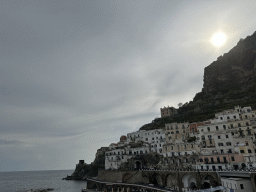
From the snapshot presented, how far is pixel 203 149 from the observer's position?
5359 cm

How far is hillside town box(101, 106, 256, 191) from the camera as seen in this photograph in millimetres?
44344

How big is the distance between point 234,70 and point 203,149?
102412mm

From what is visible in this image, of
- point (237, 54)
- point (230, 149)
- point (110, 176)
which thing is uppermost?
point (237, 54)

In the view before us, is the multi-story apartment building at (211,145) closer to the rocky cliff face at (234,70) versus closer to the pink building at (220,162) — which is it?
the pink building at (220,162)

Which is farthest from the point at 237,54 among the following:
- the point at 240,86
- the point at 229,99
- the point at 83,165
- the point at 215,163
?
the point at 83,165

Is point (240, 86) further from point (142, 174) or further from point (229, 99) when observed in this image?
point (142, 174)

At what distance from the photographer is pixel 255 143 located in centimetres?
4544

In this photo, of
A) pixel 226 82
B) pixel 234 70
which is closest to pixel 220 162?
pixel 226 82

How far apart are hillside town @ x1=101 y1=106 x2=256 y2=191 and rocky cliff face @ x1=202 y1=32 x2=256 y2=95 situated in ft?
234

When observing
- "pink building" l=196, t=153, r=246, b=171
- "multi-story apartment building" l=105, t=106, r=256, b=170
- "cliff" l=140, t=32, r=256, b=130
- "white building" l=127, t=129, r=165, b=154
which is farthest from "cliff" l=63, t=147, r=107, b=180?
"pink building" l=196, t=153, r=246, b=171

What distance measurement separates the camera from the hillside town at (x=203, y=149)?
44344 millimetres

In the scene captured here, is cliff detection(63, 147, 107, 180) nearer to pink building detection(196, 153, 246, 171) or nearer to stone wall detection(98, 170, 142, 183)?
stone wall detection(98, 170, 142, 183)

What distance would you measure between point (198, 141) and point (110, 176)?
36.9m

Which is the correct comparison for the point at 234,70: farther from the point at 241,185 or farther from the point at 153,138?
the point at 241,185
